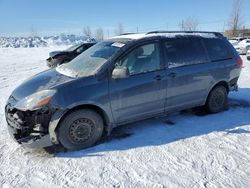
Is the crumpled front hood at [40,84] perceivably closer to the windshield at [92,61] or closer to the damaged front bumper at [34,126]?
the windshield at [92,61]

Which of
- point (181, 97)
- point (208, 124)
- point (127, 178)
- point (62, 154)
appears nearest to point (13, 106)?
point (62, 154)

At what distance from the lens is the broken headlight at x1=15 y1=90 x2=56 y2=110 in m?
3.70

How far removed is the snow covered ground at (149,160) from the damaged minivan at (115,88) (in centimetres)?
29

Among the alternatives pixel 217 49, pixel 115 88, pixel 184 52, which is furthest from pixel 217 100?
pixel 115 88

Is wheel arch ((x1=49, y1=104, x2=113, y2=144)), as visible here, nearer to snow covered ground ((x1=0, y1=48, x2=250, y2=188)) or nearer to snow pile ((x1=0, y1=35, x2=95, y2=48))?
snow covered ground ((x1=0, y1=48, x2=250, y2=188))

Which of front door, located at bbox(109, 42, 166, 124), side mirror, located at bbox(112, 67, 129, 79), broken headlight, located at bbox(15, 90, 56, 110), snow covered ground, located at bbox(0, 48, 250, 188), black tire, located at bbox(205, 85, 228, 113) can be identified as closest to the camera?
snow covered ground, located at bbox(0, 48, 250, 188)

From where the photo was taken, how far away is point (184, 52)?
16.2 ft

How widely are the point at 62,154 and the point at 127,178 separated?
3.87ft

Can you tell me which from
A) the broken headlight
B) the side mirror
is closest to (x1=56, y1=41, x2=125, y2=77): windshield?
the side mirror

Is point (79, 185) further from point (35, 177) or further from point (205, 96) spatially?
point (205, 96)

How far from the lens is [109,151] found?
13.1 ft

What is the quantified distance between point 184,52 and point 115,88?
1651 mm

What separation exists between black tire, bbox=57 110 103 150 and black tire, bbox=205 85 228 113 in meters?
2.53

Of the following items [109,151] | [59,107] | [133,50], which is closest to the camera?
[59,107]
